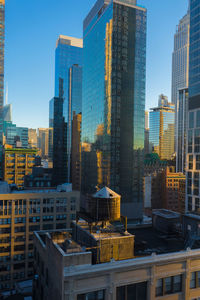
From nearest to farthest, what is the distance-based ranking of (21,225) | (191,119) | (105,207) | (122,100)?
(105,207) → (21,225) → (191,119) → (122,100)

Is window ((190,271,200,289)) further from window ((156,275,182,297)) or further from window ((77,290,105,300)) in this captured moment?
window ((77,290,105,300))

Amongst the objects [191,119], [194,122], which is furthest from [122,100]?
[194,122]

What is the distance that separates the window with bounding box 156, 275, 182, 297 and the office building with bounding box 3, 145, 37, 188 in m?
128

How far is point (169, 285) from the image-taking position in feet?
89.9

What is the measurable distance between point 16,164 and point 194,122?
328ft

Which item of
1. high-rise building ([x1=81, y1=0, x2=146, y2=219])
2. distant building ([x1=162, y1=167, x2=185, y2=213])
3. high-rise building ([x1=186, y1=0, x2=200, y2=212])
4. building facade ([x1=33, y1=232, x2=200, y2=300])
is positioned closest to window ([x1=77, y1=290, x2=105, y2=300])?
building facade ([x1=33, y1=232, x2=200, y2=300])

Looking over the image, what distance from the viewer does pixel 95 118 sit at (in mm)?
122938

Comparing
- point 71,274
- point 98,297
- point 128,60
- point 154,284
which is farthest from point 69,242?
point 128,60

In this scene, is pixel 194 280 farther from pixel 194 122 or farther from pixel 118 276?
pixel 194 122

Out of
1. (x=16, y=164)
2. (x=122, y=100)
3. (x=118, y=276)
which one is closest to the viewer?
(x=118, y=276)

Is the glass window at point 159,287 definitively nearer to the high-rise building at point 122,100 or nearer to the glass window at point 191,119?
the high-rise building at point 122,100

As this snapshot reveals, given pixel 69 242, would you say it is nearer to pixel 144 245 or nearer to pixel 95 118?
pixel 144 245

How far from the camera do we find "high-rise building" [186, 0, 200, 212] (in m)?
95.6

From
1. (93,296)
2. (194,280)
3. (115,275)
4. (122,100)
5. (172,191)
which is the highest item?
(122,100)
